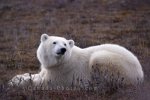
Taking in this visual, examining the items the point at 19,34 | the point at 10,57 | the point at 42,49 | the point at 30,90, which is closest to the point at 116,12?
the point at 19,34

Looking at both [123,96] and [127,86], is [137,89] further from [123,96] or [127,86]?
[127,86]

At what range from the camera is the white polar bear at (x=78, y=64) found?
8.34m

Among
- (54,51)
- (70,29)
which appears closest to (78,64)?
(54,51)

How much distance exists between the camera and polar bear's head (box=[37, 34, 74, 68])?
8477 mm

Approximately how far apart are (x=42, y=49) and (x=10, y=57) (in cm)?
335

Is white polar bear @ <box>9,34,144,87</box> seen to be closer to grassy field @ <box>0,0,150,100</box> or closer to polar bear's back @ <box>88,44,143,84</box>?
polar bear's back @ <box>88,44,143,84</box>

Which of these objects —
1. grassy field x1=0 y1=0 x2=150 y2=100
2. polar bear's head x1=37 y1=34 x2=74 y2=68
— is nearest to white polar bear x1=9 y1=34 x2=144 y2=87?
polar bear's head x1=37 y1=34 x2=74 y2=68

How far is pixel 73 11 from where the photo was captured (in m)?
20.9

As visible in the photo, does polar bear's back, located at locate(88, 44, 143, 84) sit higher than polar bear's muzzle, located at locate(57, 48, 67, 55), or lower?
lower

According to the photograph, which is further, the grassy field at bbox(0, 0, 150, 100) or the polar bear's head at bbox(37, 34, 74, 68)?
the polar bear's head at bbox(37, 34, 74, 68)

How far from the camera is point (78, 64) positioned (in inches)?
347

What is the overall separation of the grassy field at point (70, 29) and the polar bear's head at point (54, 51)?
2.86 feet

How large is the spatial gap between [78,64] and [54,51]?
541 millimetres

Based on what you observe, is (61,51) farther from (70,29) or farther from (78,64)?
(70,29)
